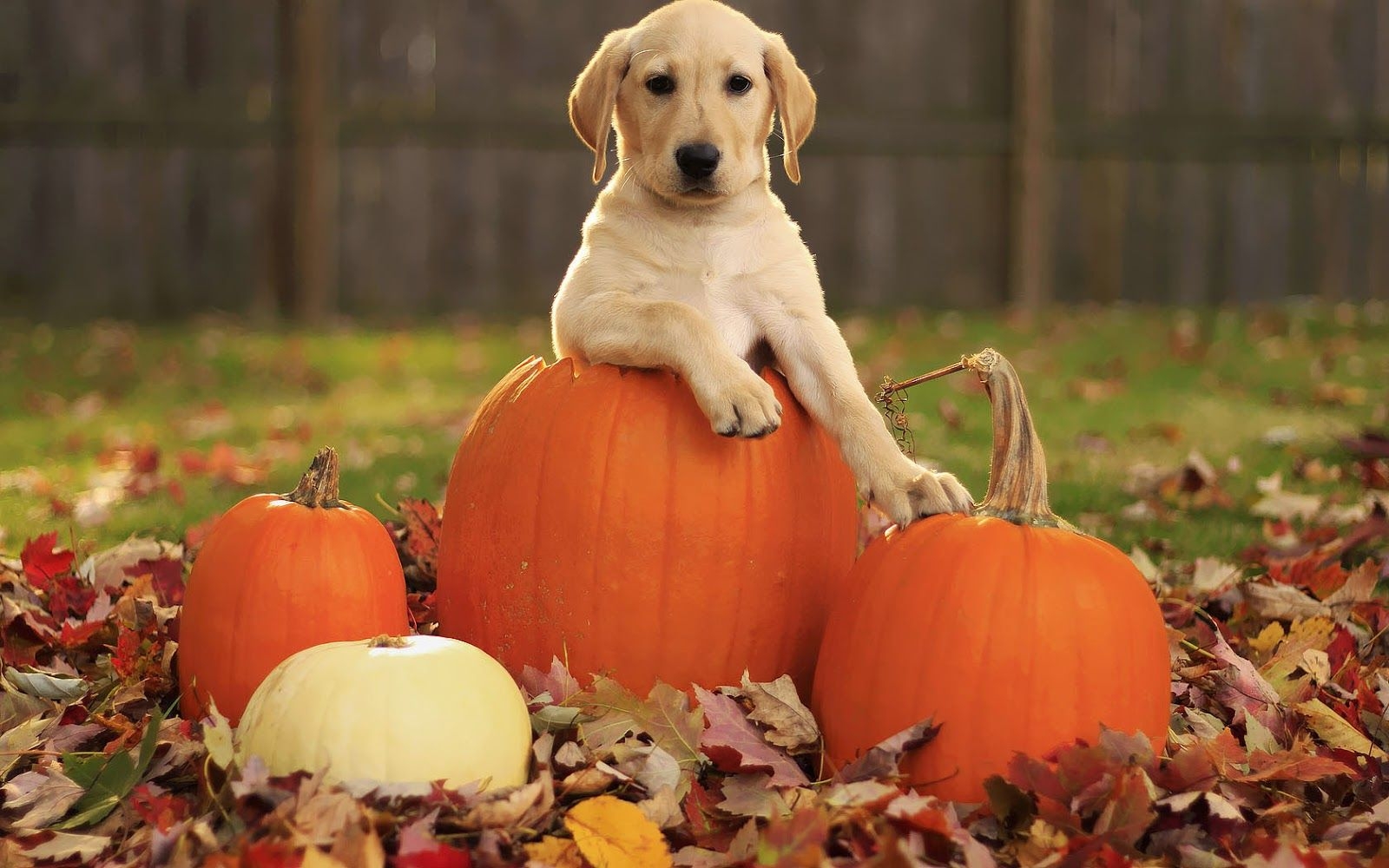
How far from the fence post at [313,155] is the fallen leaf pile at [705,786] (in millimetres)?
7494

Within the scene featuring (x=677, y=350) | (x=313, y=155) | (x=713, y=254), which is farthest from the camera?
(x=313, y=155)

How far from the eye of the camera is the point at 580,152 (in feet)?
34.3

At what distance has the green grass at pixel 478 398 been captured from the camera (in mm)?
4914

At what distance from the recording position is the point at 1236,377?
7648mm

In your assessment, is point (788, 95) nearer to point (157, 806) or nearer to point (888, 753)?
point (888, 753)

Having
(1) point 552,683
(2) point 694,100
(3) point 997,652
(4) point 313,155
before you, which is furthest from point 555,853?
(4) point 313,155

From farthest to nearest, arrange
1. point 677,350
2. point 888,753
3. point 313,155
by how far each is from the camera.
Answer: point 313,155
point 677,350
point 888,753

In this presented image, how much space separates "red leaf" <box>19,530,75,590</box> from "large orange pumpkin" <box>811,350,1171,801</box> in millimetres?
2025

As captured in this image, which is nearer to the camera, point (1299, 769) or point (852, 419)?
point (1299, 769)

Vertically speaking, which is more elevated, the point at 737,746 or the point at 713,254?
the point at 713,254

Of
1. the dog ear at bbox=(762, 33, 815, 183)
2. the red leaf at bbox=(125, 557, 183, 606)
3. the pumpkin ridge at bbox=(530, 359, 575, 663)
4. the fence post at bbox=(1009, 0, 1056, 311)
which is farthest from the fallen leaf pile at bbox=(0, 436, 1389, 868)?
the fence post at bbox=(1009, 0, 1056, 311)

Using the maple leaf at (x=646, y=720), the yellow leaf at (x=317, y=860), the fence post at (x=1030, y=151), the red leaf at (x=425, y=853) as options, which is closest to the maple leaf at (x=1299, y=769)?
the maple leaf at (x=646, y=720)

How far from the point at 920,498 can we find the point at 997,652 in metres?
A: 0.39

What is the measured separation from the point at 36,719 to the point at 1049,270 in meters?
9.46
